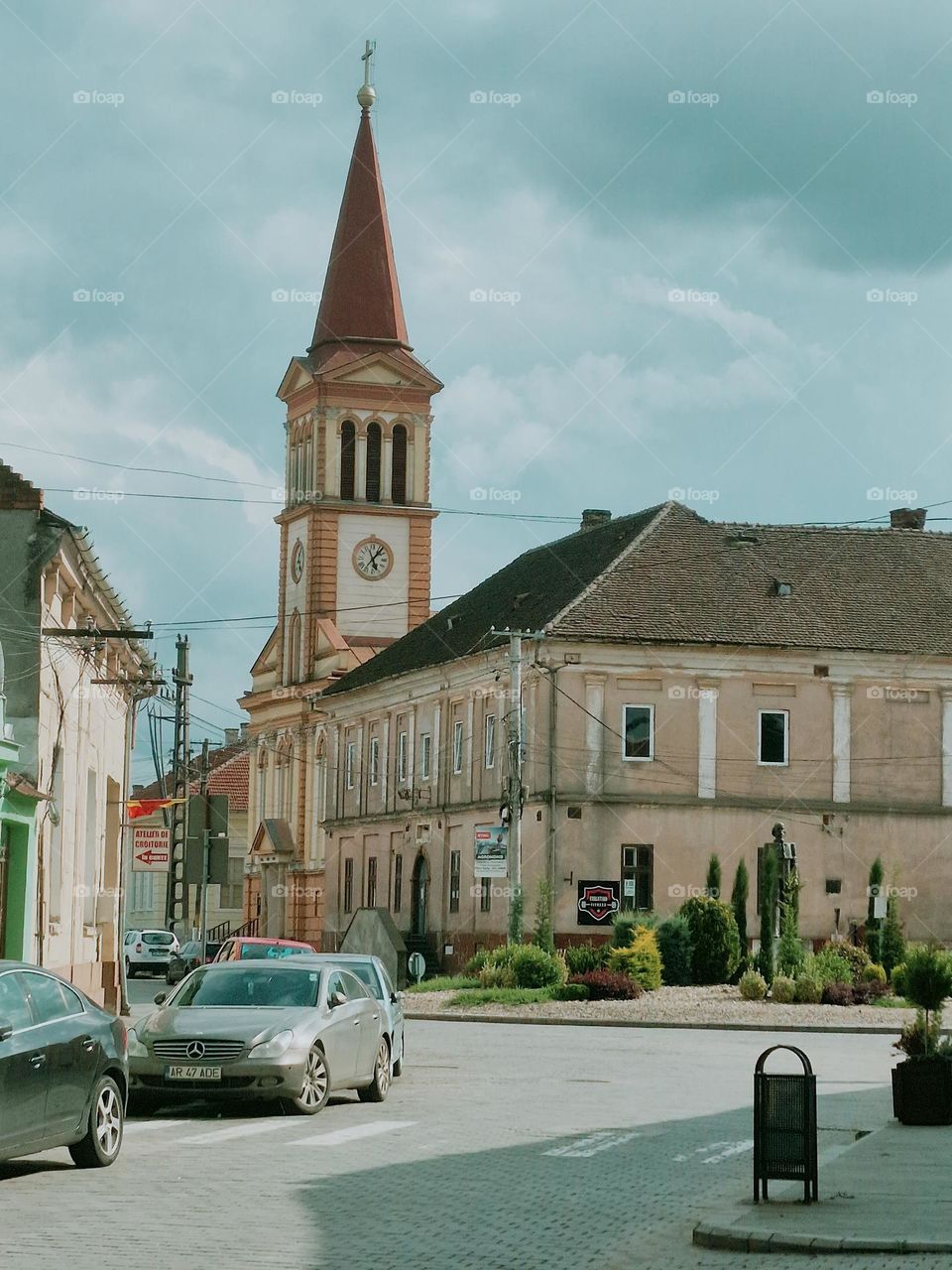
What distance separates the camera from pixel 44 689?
32.2 meters

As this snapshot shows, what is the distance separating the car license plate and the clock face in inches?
2762

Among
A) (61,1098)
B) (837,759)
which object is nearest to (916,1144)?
(61,1098)

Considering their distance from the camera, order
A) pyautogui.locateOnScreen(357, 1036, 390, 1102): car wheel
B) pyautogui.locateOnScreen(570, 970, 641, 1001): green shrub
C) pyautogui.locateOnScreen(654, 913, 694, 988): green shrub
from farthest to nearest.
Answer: pyautogui.locateOnScreen(654, 913, 694, 988): green shrub, pyautogui.locateOnScreen(570, 970, 641, 1001): green shrub, pyautogui.locateOnScreen(357, 1036, 390, 1102): car wheel

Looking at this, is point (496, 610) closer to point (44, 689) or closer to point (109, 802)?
point (109, 802)

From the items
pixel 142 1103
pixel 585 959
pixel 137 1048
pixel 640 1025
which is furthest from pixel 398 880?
pixel 137 1048

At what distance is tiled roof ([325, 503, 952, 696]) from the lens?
6072 cm

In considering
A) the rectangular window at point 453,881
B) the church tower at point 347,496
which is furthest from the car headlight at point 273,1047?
the church tower at point 347,496

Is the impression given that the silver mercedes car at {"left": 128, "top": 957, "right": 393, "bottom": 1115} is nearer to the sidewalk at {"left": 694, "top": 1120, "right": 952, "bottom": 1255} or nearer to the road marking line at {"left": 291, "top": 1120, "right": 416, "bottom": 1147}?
the road marking line at {"left": 291, "top": 1120, "right": 416, "bottom": 1147}

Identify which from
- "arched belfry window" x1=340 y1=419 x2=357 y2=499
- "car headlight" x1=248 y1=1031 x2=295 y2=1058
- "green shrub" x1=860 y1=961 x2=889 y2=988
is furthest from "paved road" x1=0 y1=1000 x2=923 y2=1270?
"arched belfry window" x1=340 y1=419 x2=357 y2=499

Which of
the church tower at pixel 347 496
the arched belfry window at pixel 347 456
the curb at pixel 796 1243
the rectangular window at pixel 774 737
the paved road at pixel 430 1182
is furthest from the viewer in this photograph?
the arched belfry window at pixel 347 456

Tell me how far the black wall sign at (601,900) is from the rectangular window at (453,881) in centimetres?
916

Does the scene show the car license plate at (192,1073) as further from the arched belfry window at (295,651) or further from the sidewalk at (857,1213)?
the arched belfry window at (295,651)

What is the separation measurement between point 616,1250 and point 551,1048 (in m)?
20.6

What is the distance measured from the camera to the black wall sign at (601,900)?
56156 millimetres
